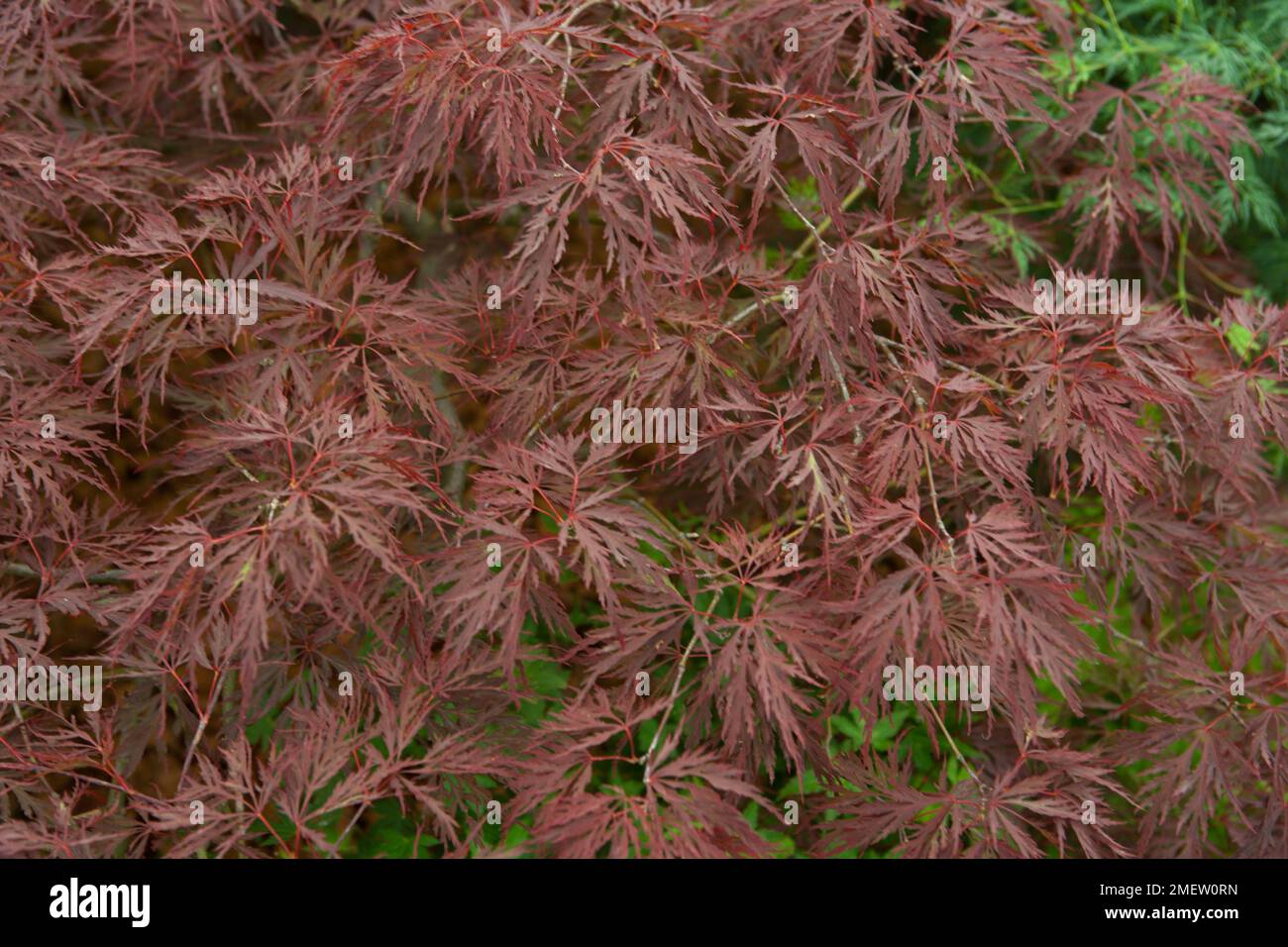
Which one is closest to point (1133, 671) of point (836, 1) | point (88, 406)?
point (836, 1)

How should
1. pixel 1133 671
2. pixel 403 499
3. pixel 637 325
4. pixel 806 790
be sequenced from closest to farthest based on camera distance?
1. pixel 403 499
2. pixel 637 325
3. pixel 806 790
4. pixel 1133 671

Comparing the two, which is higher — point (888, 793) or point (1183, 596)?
point (1183, 596)

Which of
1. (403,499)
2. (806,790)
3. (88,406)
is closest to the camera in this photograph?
(403,499)

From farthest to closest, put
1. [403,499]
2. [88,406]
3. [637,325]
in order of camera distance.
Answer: [637,325], [88,406], [403,499]

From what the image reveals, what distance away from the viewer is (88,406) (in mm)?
1629

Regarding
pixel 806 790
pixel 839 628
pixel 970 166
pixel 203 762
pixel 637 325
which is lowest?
pixel 806 790

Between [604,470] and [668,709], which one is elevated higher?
[604,470]

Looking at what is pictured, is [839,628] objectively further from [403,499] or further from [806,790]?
[403,499]

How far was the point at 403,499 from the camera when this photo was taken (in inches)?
54.1

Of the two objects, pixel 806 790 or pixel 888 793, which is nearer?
pixel 888 793

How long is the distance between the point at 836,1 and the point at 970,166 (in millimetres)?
636
